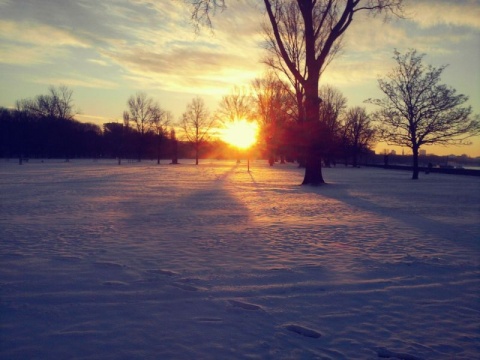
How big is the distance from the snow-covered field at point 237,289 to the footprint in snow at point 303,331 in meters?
0.02

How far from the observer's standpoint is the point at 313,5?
21.0m

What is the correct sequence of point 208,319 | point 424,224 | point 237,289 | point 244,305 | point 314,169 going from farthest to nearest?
point 314,169, point 424,224, point 237,289, point 244,305, point 208,319

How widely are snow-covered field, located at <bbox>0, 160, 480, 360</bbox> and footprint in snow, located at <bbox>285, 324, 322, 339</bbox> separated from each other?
17 millimetres

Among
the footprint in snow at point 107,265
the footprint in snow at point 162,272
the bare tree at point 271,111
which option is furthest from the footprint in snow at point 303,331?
the bare tree at point 271,111

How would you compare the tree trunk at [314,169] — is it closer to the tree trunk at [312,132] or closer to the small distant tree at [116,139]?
the tree trunk at [312,132]

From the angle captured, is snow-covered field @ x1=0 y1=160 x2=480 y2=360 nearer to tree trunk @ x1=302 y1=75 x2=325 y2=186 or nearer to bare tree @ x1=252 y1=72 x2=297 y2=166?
tree trunk @ x1=302 y1=75 x2=325 y2=186

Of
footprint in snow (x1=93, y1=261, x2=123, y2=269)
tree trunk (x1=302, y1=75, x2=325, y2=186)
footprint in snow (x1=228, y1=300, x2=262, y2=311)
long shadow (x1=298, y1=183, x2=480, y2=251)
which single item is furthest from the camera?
tree trunk (x1=302, y1=75, x2=325, y2=186)

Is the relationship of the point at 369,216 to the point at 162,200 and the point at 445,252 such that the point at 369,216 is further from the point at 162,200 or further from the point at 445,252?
the point at 162,200

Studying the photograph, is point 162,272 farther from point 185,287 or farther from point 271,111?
point 271,111

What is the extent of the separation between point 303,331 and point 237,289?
1.36 m

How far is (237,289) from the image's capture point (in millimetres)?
4988

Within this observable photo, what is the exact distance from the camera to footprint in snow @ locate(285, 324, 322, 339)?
3.75 meters

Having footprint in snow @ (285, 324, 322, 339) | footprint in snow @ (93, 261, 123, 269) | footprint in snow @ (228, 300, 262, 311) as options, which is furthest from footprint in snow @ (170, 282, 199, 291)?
footprint in snow @ (285, 324, 322, 339)

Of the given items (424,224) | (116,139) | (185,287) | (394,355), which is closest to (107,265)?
(185,287)
